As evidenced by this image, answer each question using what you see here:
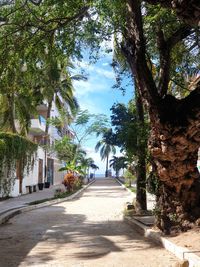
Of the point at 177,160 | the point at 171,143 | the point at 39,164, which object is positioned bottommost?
the point at 177,160

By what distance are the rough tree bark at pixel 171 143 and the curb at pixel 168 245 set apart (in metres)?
0.37

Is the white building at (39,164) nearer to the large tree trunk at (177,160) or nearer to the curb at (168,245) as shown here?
the curb at (168,245)

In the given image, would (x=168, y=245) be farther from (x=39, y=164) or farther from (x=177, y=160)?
(x=39, y=164)

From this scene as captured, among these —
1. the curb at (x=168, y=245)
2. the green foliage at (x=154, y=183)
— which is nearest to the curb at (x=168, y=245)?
the curb at (x=168, y=245)

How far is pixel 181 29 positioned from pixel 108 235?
19.8 feet

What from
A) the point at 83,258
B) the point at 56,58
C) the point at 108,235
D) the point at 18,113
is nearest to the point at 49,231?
the point at 108,235

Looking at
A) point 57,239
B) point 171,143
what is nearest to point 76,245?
point 57,239

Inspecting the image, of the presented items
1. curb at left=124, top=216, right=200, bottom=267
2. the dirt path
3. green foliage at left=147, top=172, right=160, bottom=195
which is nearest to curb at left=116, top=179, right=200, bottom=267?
curb at left=124, top=216, right=200, bottom=267

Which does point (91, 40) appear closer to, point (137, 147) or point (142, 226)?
point (137, 147)

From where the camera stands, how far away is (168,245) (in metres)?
10.6

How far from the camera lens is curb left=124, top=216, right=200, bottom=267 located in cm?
865

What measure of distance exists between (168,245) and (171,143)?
2273mm

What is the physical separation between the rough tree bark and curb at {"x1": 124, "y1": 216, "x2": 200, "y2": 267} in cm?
37

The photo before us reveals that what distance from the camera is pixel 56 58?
679 inches
